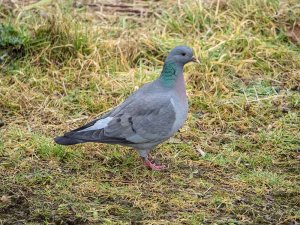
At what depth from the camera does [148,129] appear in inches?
174

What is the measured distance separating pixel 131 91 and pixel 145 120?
1.16m

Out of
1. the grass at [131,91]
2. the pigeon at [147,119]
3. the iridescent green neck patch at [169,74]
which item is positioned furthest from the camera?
the iridescent green neck patch at [169,74]

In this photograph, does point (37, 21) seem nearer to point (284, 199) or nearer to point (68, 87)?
point (68, 87)

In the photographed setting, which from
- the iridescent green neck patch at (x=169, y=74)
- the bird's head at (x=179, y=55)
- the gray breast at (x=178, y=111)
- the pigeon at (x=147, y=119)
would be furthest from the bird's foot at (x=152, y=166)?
the bird's head at (x=179, y=55)

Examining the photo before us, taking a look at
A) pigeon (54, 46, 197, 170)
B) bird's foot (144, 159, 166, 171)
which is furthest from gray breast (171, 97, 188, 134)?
bird's foot (144, 159, 166, 171)

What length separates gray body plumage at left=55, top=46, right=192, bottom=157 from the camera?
4.38 meters

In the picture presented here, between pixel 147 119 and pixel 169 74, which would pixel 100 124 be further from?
pixel 169 74

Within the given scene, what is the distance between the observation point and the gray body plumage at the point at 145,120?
172 inches

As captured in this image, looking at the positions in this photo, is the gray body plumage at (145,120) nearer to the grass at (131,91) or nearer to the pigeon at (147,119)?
the pigeon at (147,119)

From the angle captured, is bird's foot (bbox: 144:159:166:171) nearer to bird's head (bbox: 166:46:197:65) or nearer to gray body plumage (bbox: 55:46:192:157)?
gray body plumage (bbox: 55:46:192:157)

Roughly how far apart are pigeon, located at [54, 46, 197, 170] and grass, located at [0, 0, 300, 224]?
0.78 feet

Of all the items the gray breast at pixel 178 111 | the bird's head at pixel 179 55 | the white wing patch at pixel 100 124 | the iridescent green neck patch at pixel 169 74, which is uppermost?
the bird's head at pixel 179 55

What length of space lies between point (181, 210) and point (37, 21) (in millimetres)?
2791

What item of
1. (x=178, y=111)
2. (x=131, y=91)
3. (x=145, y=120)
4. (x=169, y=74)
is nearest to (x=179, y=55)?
(x=169, y=74)
